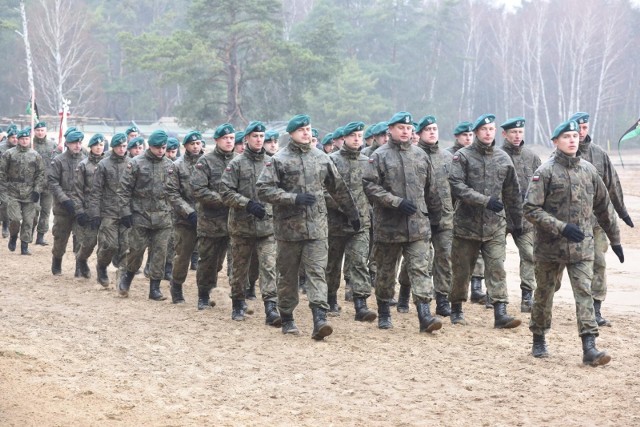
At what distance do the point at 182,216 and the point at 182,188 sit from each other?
386mm

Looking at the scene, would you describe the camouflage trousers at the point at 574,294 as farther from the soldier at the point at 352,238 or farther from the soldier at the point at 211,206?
the soldier at the point at 211,206

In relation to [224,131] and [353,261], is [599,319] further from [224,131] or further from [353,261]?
[224,131]

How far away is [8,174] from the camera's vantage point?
1756 centimetres

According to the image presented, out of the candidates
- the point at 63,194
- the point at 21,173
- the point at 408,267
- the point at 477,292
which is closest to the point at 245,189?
the point at 408,267

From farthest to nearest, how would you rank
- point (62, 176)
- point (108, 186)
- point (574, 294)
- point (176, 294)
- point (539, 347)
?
point (62, 176)
point (108, 186)
point (176, 294)
point (539, 347)
point (574, 294)

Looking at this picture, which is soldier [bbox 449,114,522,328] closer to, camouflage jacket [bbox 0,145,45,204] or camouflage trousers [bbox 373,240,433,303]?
camouflage trousers [bbox 373,240,433,303]

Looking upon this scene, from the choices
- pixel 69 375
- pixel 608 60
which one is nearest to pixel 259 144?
pixel 69 375

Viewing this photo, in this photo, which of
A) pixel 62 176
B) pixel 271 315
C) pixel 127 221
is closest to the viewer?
pixel 271 315

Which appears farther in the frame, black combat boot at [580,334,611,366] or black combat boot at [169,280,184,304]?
black combat boot at [169,280,184,304]

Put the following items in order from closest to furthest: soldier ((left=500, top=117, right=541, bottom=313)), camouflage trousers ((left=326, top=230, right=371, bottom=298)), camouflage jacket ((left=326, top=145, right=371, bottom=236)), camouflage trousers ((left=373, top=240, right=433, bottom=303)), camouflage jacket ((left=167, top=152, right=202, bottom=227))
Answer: camouflage trousers ((left=373, top=240, right=433, bottom=303)) → camouflage trousers ((left=326, top=230, right=371, bottom=298)) → camouflage jacket ((left=326, top=145, right=371, bottom=236)) → soldier ((left=500, top=117, right=541, bottom=313)) → camouflage jacket ((left=167, top=152, right=202, bottom=227))

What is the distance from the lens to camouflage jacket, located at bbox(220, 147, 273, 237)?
11062 millimetres

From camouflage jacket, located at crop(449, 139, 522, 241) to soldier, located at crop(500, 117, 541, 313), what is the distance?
731 mm

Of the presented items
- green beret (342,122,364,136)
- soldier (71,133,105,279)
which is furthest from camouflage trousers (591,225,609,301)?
soldier (71,133,105,279)

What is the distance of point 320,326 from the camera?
10023 mm
